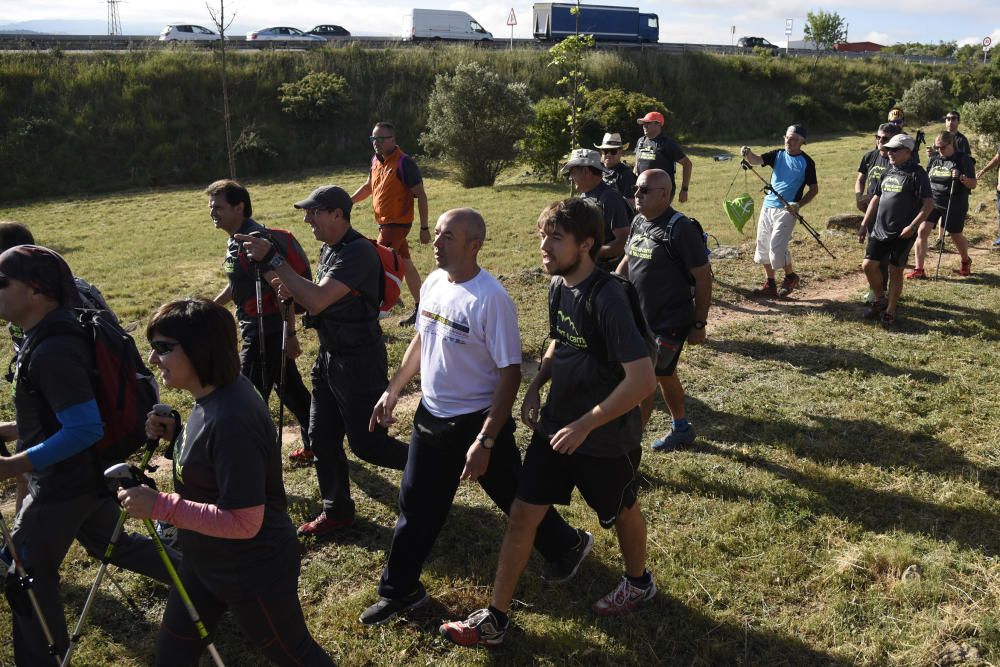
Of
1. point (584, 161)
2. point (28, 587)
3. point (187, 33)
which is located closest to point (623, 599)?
point (28, 587)

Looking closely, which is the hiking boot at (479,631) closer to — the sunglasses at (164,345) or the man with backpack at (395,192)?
the sunglasses at (164,345)

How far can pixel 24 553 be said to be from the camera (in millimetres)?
3266

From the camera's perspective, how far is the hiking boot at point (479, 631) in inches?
141

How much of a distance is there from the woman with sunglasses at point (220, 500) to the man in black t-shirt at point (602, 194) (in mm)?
3996

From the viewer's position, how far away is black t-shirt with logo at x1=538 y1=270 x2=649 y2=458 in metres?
3.24

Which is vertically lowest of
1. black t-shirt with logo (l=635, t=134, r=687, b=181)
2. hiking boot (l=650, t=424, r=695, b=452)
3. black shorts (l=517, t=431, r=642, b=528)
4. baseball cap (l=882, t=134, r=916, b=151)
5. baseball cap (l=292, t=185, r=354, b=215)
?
hiking boot (l=650, t=424, r=695, b=452)

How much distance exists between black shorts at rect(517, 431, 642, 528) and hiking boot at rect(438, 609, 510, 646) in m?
0.60

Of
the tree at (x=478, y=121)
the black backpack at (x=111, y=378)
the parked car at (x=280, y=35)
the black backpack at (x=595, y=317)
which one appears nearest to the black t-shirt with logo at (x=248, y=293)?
the black backpack at (x=111, y=378)

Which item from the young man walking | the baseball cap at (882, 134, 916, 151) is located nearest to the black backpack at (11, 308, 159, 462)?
the young man walking

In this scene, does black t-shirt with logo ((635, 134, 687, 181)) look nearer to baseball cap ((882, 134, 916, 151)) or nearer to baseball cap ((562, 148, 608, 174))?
baseball cap ((882, 134, 916, 151))

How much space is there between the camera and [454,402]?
3621 mm

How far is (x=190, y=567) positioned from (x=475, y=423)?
4.41 feet

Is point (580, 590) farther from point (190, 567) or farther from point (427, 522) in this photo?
point (190, 567)

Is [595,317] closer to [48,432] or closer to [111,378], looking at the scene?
[111,378]
